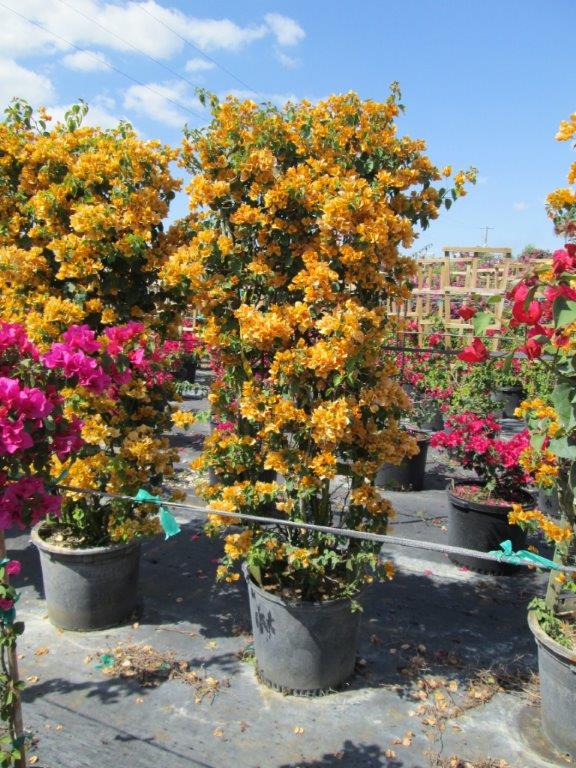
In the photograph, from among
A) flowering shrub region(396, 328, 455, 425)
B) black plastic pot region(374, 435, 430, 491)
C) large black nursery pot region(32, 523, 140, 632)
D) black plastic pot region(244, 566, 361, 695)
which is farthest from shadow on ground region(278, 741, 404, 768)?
flowering shrub region(396, 328, 455, 425)

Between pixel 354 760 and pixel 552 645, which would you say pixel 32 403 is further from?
pixel 552 645

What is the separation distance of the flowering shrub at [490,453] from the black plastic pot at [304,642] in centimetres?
186

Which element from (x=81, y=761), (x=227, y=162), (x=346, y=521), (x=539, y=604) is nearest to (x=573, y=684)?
(x=539, y=604)

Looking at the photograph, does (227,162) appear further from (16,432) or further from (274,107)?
(16,432)

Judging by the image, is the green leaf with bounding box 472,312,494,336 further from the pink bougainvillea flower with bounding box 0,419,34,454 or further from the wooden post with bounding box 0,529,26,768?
the wooden post with bounding box 0,529,26,768

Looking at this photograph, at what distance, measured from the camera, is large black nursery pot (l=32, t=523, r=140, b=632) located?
126 inches

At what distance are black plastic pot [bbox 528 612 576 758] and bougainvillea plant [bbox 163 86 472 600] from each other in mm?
791

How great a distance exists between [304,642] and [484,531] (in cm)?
201

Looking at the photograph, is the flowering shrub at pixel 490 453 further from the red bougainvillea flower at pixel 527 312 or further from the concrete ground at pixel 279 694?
the red bougainvillea flower at pixel 527 312

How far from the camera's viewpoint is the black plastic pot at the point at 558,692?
2.37 meters

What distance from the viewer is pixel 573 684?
237cm

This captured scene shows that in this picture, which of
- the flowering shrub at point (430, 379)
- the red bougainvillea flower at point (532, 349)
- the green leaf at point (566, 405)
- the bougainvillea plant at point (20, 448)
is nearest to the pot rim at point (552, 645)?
the green leaf at point (566, 405)

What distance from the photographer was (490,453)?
4258 mm

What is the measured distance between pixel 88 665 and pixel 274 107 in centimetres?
294
